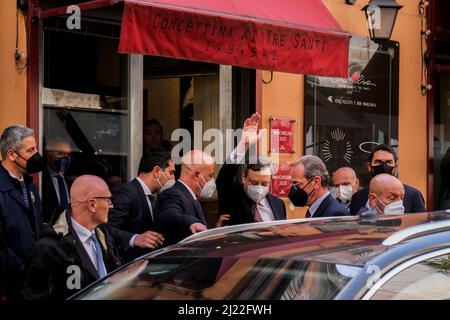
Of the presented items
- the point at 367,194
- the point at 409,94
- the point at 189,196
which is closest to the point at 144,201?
the point at 189,196

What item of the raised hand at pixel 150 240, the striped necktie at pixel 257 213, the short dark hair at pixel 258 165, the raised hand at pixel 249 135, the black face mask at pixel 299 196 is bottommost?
the raised hand at pixel 150 240

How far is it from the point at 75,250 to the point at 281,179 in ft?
18.1

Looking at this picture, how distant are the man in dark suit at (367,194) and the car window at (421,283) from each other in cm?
362

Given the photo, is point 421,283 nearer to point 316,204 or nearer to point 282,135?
point 316,204

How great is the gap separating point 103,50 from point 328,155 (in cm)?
328

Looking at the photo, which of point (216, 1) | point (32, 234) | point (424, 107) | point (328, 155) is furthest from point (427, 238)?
point (424, 107)

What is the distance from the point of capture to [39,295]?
16.0 feet

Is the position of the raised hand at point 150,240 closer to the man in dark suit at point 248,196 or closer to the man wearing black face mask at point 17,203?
the man wearing black face mask at point 17,203

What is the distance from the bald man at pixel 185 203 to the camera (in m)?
6.52

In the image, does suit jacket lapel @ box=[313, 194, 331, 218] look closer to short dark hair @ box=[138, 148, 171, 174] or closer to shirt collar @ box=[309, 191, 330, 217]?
shirt collar @ box=[309, 191, 330, 217]

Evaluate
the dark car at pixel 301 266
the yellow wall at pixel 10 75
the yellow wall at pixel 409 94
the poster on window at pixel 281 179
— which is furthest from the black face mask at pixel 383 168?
the dark car at pixel 301 266

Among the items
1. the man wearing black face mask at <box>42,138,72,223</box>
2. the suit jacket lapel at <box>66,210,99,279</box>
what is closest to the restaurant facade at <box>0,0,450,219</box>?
the man wearing black face mask at <box>42,138,72,223</box>

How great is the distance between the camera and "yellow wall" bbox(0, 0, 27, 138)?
803 centimetres

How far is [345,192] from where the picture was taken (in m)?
9.19
